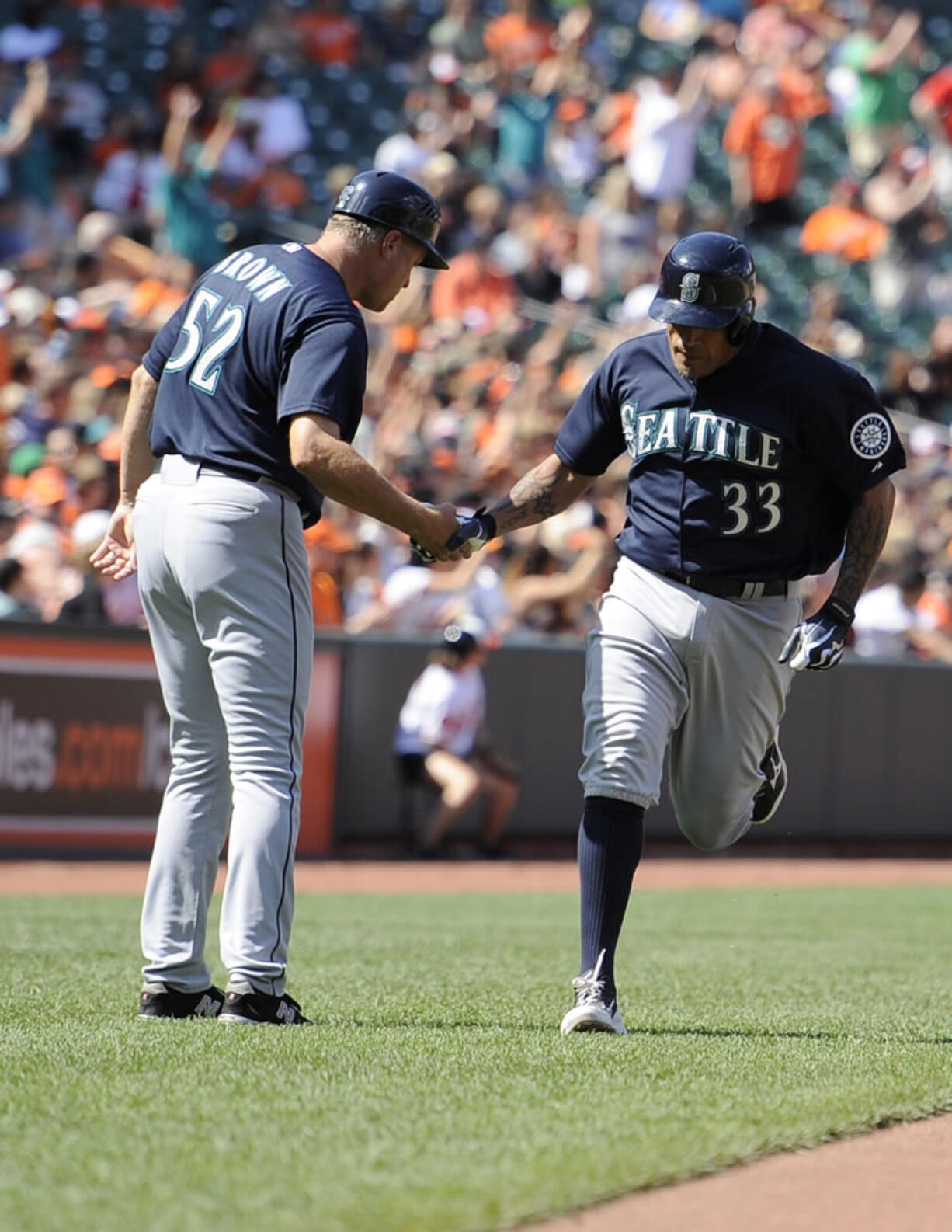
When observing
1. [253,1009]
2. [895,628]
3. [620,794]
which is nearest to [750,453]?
[620,794]

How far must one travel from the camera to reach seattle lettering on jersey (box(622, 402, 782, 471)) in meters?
5.30

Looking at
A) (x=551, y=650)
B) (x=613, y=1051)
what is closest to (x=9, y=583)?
(x=551, y=650)

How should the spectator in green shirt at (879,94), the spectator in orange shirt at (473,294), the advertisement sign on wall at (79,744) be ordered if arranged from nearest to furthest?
the advertisement sign on wall at (79,744)
the spectator in orange shirt at (473,294)
the spectator in green shirt at (879,94)

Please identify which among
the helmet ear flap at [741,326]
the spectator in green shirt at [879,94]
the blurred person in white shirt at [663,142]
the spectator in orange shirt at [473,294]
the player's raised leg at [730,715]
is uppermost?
the spectator in green shirt at [879,94]

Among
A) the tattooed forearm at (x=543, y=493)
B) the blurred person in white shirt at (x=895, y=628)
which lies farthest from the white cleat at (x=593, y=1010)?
the blurred person in white shirt at (x=895, y=628)

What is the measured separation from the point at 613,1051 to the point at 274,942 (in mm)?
909

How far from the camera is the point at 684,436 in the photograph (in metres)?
5.33

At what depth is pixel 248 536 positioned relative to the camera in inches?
197

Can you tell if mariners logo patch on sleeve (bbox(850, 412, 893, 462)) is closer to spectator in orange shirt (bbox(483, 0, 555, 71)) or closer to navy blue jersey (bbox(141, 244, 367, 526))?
navy blue jersey (bbox(141, 244, 367, 526))

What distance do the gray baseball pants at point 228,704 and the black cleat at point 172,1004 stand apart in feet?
0.08

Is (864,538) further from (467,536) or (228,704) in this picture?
(228,704)

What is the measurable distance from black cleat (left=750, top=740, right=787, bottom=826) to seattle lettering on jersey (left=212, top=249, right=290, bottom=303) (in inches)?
73.2

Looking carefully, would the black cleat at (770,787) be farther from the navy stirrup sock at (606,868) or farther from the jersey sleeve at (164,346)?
the jersey sleeve at (164,346)

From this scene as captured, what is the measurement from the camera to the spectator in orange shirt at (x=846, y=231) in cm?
1870
